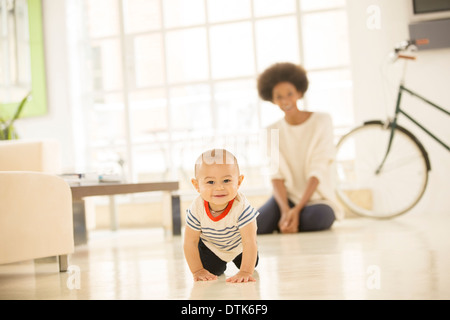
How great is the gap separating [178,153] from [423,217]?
1861 mm

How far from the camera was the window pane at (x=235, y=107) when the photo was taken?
159 inches

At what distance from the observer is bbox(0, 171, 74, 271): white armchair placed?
1.60 m

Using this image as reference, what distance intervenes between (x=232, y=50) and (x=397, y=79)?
4.00ft

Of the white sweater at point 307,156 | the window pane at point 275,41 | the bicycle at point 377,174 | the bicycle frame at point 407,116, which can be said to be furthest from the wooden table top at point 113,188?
the window pane at point 275,41

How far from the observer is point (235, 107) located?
4.06m

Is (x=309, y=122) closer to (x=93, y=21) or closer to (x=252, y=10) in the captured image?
(x=252, y=10)

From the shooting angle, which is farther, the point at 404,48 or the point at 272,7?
the point at 272,7

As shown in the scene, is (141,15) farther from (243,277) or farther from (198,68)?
(243,277)

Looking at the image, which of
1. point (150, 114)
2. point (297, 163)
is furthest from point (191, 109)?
point (297, 163)

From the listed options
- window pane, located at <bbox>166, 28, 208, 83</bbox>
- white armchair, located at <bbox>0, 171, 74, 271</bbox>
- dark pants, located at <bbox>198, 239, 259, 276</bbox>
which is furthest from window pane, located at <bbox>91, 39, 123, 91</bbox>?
dark pants, located at <bbox>198, 239, 259, 276</bbox>

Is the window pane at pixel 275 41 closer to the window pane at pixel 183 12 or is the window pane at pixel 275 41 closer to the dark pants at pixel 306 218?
the window pane at pixel 183 12

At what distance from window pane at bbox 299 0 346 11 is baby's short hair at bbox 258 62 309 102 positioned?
113 cm

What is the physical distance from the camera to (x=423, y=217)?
3.32 metres
